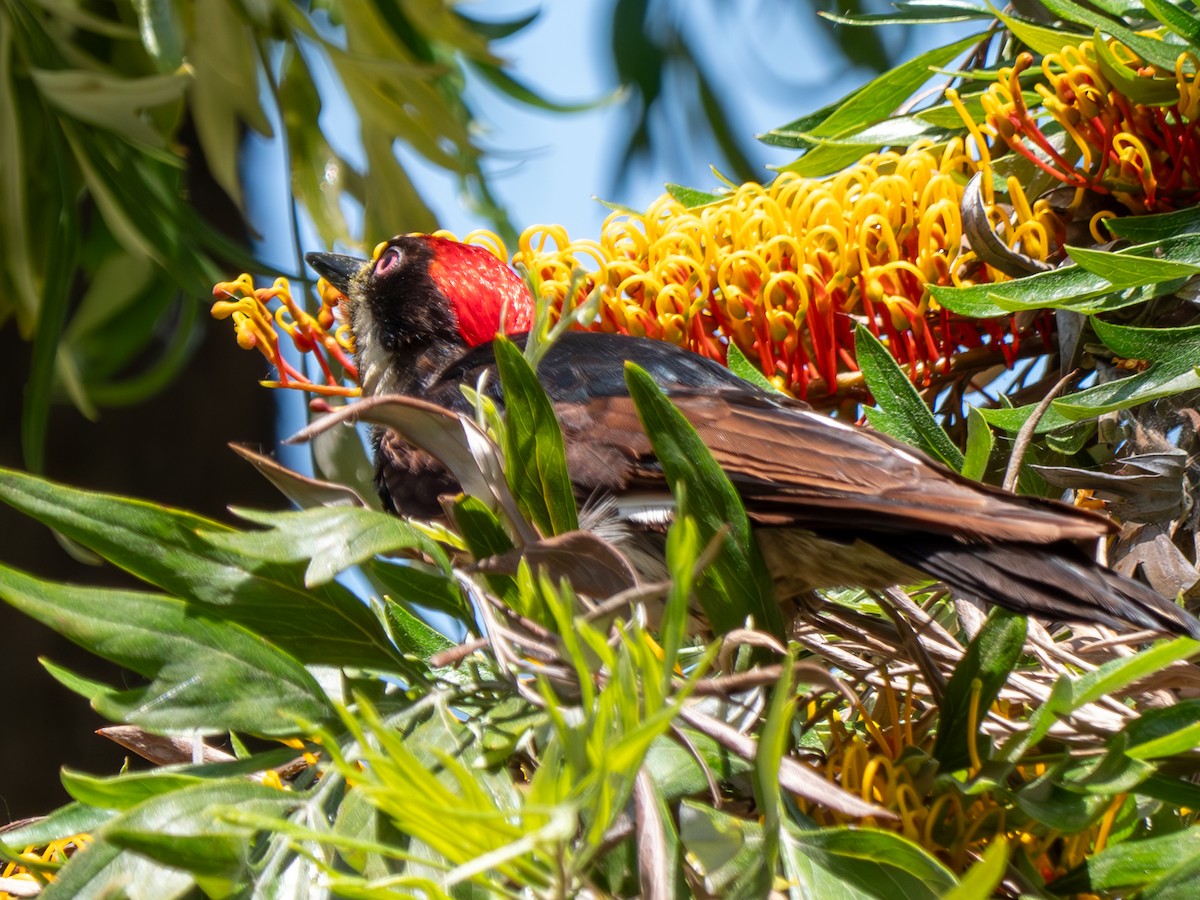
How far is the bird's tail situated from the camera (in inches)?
38.8

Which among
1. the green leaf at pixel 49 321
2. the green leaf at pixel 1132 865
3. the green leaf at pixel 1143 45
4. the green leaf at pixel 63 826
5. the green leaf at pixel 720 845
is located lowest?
the green leaf at pixel 1132 865

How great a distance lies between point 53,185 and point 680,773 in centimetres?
211

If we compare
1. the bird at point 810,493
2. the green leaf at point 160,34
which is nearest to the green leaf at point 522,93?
the green leaf at point 160,34

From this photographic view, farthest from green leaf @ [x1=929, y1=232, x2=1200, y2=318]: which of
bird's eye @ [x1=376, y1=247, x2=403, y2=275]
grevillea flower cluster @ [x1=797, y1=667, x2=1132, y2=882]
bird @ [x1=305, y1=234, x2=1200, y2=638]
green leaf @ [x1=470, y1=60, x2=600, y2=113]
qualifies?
green leaf @ [x1=470, y1=60, x2=600, y2=113]

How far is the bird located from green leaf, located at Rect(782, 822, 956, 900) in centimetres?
23

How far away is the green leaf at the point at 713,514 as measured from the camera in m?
1.04

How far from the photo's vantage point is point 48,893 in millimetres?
922

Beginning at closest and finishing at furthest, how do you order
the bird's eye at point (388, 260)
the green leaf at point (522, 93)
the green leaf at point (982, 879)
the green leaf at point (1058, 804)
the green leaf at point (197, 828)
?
the green leaf at point (982, 879)
the green leaf at point (197, 828)
the green leaf at point (1058, 804)
the bird's eye at point (388, 260)
the green leaf at point (522, 93)

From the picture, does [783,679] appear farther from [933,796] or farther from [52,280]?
[52,280]

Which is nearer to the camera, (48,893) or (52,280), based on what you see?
(48,893)

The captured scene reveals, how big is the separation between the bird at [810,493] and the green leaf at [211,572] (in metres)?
0.37

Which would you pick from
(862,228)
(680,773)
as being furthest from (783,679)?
(862,228)

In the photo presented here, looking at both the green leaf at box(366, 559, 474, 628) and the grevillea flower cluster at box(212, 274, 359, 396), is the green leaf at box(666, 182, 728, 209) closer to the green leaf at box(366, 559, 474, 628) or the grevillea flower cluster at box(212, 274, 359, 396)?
the grevillea flower cluster at box(212, 274, 359, 396)

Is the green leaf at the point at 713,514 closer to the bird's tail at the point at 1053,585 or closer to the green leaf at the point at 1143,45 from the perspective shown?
the bird's tail at the point at 1053,585
